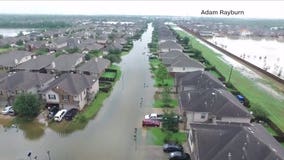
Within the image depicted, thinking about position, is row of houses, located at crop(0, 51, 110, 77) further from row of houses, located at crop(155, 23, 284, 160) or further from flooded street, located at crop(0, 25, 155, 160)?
row of houses, located at crop(155, 23, 284, 160)

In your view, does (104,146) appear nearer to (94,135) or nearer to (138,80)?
(94,135)

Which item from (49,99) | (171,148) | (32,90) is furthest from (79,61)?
(171,148)

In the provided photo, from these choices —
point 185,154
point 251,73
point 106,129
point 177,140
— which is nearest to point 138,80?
point 106,129

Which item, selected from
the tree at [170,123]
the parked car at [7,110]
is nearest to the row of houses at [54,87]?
the parked car at [7,110]

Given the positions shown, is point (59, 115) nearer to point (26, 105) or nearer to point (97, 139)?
point (26, 105)

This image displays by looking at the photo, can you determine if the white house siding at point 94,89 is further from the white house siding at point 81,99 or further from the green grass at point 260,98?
the green grass at point 260,98

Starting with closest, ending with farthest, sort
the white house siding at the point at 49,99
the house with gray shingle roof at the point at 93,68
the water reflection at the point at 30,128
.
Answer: the water reflection at the point at 30,128
the white house siding at the point at 49,99
the house with gray shingle roof at the point at 93,68
